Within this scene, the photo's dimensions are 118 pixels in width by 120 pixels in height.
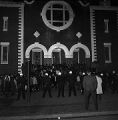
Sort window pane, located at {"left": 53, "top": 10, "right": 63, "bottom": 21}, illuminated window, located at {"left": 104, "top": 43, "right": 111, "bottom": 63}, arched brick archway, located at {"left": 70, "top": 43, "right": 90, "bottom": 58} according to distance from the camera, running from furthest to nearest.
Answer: illuminated window, located at {"left": 104, "top": 43, "right": 111, "bottom": 63} < window pane, located at {"left": 53, "top": 10, "right": 63, "bottom": 21} < arched brick archway, located at {"left": 70, "top": 43, "right": 90, "bottom": 58}

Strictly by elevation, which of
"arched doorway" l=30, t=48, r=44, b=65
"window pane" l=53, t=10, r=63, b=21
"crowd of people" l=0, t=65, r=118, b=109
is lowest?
"crowd of people" l=0, t=65, r=118, b=109

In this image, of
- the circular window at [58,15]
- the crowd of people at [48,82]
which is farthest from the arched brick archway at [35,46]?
the circular window at [58,15]

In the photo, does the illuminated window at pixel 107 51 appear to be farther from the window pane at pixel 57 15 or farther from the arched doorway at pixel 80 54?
the window pane at pixel 57 15

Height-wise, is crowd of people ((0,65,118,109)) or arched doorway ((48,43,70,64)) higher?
arched doorway ((48,43,70,64))

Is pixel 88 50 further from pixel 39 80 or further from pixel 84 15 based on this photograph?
pixel 39 80

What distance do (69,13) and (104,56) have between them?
23.1 feet

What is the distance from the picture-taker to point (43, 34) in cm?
3222

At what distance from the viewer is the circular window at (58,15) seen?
32.6 meters

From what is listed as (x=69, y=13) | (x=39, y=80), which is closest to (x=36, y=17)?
(x=69, y=13)

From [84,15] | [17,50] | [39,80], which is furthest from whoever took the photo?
[84,15]

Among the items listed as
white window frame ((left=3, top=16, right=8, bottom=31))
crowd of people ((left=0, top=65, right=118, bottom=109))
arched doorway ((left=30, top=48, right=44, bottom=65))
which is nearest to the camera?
crowd of people ((left=0, top=65, right=118, bottom=109))

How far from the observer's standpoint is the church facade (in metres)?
31.3

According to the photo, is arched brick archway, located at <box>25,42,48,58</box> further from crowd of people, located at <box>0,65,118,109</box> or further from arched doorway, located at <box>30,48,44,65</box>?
crowd of people, located at <box>0,65,118,109</box>

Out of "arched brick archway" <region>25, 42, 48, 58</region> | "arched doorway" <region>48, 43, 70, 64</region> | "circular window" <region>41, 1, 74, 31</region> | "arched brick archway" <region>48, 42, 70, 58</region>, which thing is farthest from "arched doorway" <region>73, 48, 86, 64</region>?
"arched brick archway" <region>25, 42, 48, 58</region>
